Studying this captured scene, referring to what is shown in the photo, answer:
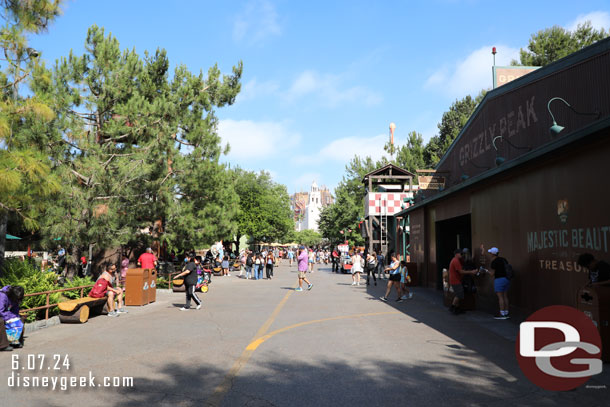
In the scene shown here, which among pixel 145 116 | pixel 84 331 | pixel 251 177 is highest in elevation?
pixel 251 177

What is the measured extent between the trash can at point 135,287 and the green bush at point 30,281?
2.25m

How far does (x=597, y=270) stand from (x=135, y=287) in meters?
12.2

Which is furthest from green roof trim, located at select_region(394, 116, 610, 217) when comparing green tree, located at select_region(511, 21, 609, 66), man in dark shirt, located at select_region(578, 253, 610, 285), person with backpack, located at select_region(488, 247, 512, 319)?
green tree, located at select_region(511, 21, 609, 66)

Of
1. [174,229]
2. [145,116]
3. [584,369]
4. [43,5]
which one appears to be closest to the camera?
[584,369]

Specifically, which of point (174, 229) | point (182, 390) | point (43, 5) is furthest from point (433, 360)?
point (174, 229)

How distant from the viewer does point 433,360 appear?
23.0 ft

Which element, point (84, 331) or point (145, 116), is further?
point (145, 116)

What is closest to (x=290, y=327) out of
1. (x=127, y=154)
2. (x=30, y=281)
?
(x=30, y=281)

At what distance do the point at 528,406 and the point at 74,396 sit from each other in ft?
16.1

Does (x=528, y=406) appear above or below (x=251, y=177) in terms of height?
below

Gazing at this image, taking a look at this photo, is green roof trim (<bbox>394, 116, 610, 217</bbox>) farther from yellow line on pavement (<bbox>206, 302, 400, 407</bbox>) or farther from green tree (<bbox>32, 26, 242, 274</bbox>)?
green tree (<bbox>32, 26, 242, 274</bbox>)

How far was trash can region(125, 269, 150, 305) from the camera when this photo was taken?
14578 millimetres

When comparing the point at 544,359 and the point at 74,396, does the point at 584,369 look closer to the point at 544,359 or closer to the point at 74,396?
the point at 544,359

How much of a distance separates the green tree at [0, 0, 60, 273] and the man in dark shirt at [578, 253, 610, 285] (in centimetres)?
997
